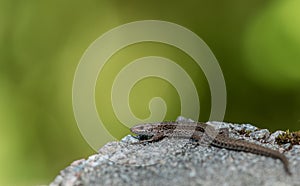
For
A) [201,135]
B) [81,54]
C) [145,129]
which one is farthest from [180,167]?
[81,54]

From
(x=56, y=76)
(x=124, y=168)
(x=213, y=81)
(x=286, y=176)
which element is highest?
(x=56, y=76)

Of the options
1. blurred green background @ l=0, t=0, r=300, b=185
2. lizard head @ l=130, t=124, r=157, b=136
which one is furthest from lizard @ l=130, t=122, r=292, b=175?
blurred green background @ l=0, t=0, r=300, b=185

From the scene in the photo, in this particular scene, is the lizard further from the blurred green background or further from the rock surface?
the blurred green background

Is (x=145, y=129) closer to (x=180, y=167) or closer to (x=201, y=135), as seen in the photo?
(x=201, y=135)

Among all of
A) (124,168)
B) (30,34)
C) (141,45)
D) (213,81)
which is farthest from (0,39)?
(124,168)

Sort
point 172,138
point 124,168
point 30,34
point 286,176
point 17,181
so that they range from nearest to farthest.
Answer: point 286,176 → point 124,168 → point 172,138 → point 17,181 → point 30,34

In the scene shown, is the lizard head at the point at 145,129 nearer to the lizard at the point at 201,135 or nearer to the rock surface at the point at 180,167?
the lizard at the point at 201,135

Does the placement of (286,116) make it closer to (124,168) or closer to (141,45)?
(141,45)
